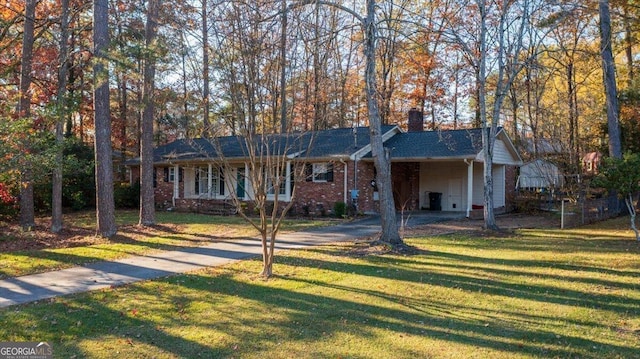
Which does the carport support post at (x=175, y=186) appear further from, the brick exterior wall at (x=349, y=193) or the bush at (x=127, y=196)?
the bush at (x=127, y=196)

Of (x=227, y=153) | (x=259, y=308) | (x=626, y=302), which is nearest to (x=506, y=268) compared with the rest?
(x=626, y=302)

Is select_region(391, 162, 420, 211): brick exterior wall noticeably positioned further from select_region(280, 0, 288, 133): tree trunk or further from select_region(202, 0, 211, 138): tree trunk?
select_region(202, 0, 211, 138): tree trunk

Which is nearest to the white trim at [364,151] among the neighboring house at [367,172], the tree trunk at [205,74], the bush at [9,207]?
the neighboring house at [367,172]

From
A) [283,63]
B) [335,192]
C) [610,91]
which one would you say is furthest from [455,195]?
[283,63]

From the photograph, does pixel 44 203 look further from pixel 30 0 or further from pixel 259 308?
pixel 259 308

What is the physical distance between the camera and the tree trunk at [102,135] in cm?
1217

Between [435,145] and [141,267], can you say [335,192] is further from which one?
[141,267]

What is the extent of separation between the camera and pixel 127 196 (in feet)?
81.0

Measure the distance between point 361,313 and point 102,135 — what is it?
10006 millimetres

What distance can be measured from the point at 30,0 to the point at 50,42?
4.68 metres

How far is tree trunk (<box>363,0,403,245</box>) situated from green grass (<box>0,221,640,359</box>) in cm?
148

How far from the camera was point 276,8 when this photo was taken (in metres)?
8.88

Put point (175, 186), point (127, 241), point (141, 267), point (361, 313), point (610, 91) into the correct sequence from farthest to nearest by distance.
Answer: point (175, 186) → point (610, 91) → point (127, 241) → point (141, 267) → point (361, 313)

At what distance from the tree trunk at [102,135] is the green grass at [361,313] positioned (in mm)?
6090
